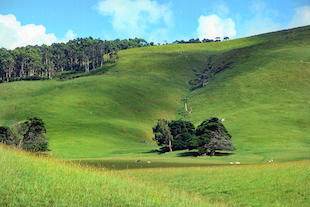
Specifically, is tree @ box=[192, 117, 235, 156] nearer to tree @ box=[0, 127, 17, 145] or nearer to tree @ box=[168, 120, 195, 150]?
tree @ box=[168, 120, 195, 150]

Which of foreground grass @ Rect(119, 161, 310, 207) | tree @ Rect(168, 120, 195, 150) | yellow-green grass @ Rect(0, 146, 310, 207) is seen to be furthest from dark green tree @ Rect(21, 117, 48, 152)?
yellow-green grass @ Rect(0, 146, 310, 207)

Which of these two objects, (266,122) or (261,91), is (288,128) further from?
(261,91)

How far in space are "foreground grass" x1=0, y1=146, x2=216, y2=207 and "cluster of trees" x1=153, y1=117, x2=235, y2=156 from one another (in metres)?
53.6

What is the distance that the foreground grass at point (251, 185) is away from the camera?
22328 mm

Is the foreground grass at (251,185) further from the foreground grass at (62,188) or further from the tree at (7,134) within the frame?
the tree at (7,134)

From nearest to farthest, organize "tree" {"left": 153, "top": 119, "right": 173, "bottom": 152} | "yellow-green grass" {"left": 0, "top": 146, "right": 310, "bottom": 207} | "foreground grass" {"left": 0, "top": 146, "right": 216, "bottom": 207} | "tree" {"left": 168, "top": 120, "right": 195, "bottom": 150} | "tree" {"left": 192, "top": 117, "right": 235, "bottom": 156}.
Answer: "foreground grass" {"left": 0, "top": 146, "right": 216, "bottom": 207} < "yellow-green grass" {"left": 0, "top": 146, "right": 310, "bottom": 207} < "tree" {"left": 192, "top": 117, "right": 235, "bottom": 156} < "tree" {"left": 168, "top": 120, "right": 195, "bottom": 150} < "tree" {"left": 153, "top": 119, "right": 173, "bottom": 152}

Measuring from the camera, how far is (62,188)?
16312 millimetres

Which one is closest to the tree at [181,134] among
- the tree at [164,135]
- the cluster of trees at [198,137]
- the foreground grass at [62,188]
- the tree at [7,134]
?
the cluster of trees at [198,137]

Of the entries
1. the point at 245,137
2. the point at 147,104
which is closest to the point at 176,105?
the point at 147,104

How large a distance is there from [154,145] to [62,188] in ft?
293

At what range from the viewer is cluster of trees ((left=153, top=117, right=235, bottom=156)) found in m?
72.2

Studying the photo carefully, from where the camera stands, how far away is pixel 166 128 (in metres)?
87.4

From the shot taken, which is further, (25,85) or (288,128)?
(25,85)

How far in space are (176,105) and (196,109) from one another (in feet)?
55.5
